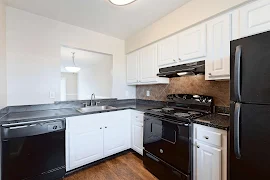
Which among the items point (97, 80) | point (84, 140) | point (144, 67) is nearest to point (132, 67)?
point (144, 67)

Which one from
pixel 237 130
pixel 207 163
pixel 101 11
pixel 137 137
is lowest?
pixel 137 137

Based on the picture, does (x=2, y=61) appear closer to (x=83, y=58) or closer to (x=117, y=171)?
(x=83, y=58)

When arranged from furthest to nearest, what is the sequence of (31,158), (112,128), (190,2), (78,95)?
(78,95)
(112,128)
(190,2)
(31,158)

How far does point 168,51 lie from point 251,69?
1328mm

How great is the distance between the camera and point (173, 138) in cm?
171

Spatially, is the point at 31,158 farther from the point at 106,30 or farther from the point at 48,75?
the point at 106,30

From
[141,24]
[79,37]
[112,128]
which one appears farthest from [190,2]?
[112,128]

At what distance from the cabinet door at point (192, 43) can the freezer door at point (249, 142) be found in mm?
907

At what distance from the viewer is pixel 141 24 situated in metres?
2.53

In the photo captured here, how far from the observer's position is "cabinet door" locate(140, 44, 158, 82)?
251cm

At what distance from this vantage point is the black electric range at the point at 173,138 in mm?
1581

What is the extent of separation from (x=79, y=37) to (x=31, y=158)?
211 centimetres

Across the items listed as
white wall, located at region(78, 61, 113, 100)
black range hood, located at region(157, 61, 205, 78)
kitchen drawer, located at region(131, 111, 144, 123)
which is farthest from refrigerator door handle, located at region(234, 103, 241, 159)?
white wall, located at region(78, 61, 113, 100)

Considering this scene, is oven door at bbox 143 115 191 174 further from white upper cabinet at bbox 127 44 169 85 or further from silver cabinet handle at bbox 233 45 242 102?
white upper cabinet at bbox 127 44 169 85
